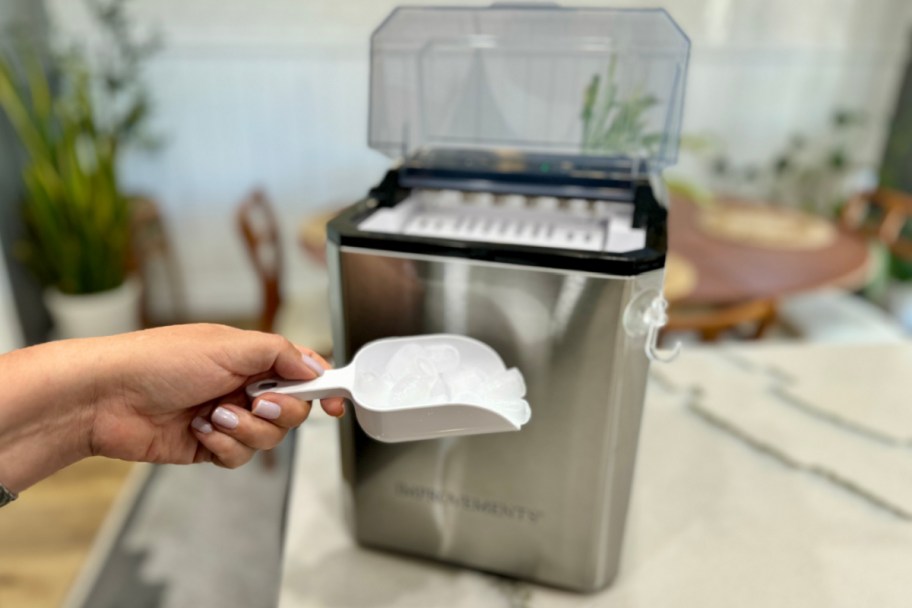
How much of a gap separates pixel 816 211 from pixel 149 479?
326cm

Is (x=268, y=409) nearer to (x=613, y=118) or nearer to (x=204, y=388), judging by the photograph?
(x=204, y=388)

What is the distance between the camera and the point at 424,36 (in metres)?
0.65

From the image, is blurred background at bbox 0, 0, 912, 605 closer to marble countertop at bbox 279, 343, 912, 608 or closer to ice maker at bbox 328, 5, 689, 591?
marble countertop at bbox 279, 343, 912, 608

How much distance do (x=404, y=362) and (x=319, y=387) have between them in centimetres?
7

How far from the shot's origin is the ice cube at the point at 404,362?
532 millimetres

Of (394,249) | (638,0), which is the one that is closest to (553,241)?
(394,249)

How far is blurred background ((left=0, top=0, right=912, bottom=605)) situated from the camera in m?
2.01

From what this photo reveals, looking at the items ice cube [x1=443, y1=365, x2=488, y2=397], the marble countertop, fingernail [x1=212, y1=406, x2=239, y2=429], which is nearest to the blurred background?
the marble countertop

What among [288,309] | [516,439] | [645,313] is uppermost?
[645,313]

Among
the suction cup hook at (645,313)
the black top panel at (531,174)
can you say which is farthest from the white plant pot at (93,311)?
the suction cup hook at (645,313)

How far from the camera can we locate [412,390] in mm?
511

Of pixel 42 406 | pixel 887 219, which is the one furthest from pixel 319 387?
pixel 887 219

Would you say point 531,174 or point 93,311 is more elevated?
point 531,174

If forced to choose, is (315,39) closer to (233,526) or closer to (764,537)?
(233,526)
